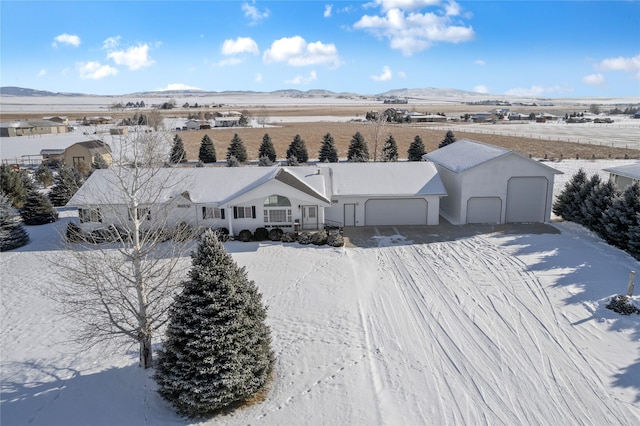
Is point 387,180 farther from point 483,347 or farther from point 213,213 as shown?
point 483,347

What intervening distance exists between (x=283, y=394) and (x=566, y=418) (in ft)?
23.8

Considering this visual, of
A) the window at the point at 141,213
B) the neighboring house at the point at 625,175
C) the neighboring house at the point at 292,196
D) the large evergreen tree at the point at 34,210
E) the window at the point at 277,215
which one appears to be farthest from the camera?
the large evergreen tree at the point at 34,210

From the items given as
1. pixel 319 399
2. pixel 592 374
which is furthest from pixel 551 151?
pixel 319 399

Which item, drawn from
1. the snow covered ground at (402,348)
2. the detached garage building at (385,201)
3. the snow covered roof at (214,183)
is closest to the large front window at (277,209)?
the snow covered roof at (214,183)

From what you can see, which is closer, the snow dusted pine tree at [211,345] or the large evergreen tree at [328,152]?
the snow dusted pine tree at [211,345]

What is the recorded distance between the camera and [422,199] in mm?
28734

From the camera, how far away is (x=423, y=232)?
27375 mm

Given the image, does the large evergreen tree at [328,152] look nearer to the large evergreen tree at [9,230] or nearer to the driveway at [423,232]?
the driveway at [423,232]

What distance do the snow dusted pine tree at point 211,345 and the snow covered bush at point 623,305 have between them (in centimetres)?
1336

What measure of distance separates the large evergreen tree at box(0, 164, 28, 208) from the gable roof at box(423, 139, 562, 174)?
29899 mm

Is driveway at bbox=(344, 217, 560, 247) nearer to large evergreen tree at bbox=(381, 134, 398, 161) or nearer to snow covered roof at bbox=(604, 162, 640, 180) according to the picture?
snow covered roof at bbox=(604, 162, 640, 180)

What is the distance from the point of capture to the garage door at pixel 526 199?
94.6 feet

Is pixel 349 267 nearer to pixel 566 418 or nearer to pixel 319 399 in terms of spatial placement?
pixel 319 399

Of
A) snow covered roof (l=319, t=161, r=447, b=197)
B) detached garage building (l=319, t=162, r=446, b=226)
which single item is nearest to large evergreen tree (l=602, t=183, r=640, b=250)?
snow covered roof (l=319, t=161, r=447, b=197)
